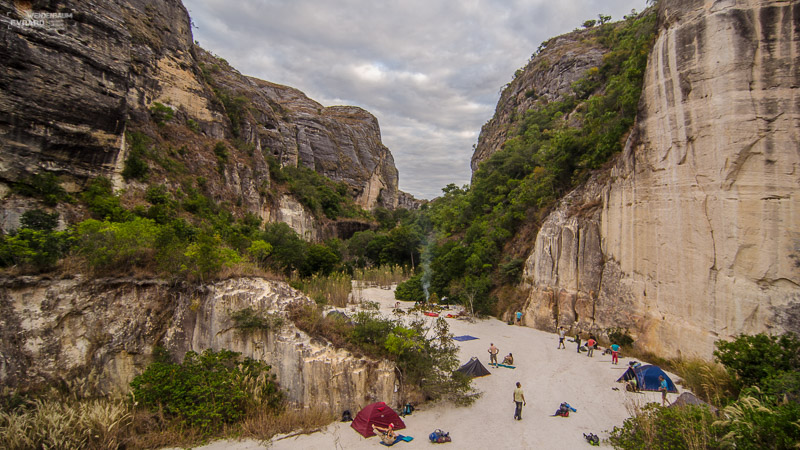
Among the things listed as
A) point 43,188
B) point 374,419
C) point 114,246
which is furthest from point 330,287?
point 374,419

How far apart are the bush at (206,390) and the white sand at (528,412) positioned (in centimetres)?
75

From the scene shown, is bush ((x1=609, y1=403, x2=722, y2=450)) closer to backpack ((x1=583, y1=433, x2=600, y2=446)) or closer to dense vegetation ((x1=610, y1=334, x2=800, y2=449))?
dense vegetation ((x1=610, y1=334, x2=800, y2=449))

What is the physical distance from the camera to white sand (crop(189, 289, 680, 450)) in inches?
322

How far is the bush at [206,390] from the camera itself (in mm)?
8445

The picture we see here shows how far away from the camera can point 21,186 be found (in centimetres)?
1275

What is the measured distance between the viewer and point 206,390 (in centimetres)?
854

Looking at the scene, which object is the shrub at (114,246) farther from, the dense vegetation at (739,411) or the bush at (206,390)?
the dense vegetation at (739,411)

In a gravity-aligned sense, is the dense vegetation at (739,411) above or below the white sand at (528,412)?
above

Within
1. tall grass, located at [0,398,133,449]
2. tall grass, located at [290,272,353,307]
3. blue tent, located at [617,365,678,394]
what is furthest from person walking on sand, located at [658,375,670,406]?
tall grass, located at [290,272,353,307]

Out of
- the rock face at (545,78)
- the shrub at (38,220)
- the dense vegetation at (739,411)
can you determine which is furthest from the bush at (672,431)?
the rock face at (545,78)

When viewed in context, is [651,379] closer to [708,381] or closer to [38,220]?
[708,381]

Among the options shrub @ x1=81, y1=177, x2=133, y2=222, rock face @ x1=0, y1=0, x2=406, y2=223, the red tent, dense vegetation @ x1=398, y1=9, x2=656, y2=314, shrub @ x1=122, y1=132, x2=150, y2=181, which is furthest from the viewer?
shrub @ x1=122, y1=132, x2=150, y2=181

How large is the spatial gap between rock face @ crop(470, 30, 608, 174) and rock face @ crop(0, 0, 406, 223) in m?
23.2

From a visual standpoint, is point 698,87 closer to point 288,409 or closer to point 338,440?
point 338,440
